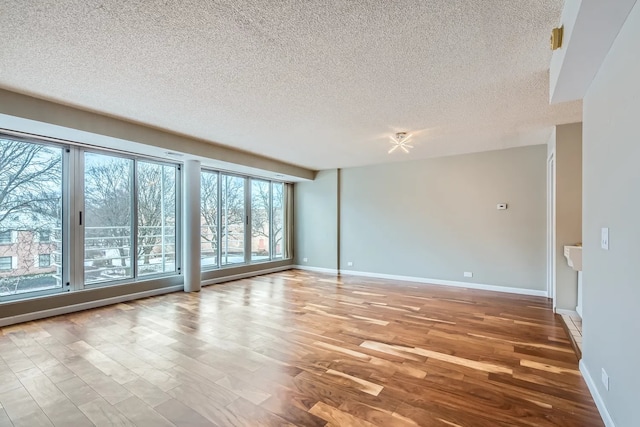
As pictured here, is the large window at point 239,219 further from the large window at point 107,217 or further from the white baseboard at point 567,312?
the white baseboard at point 567,312

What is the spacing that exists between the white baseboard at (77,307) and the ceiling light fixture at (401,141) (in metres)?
4.60

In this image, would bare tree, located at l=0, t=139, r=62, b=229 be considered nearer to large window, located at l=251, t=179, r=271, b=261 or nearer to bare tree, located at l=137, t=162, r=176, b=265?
bare tree, located at l=137, t=162, r=176, b=265

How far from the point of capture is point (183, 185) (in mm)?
5508

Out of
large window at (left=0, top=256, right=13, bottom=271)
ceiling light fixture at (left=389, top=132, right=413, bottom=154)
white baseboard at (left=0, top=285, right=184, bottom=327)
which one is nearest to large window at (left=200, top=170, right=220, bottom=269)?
white baseboard at (left=0, top=285, right=184, bottom=327)

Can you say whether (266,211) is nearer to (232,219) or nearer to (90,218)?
(232,219)

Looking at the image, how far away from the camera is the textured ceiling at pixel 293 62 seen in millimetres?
1915

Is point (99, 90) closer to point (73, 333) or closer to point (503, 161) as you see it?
point (73, 333)

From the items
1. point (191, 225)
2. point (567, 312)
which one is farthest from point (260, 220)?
point (567, 312)

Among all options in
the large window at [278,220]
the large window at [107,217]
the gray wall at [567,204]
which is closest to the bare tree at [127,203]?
the large window at [107,217]

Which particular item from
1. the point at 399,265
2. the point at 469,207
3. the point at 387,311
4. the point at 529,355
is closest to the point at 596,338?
the point at 529,355

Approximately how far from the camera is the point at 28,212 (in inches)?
155

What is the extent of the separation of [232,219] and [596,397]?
617cm

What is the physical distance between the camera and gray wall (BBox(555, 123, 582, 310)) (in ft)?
12.8

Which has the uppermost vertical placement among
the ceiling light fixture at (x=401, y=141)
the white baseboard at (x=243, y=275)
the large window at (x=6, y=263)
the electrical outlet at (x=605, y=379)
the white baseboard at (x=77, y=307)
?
the ceiling light fixture at (x=401, y=141)
